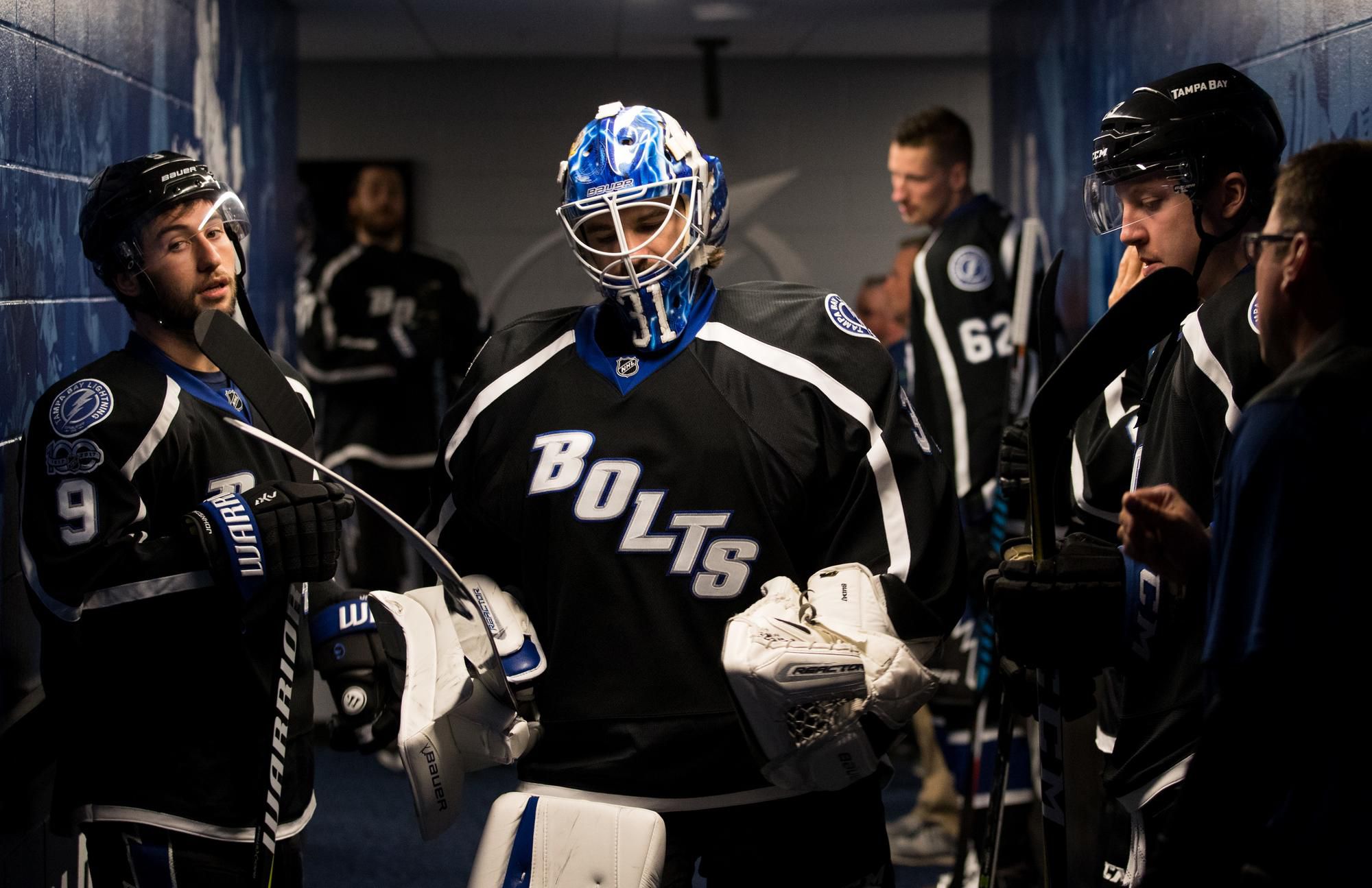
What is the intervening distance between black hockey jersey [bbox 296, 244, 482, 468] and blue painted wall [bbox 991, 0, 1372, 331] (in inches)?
84.8

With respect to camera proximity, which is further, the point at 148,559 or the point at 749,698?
the point at 148,559

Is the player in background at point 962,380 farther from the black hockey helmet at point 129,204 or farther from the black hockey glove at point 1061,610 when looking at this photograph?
the black hockey helmet at point 129,204

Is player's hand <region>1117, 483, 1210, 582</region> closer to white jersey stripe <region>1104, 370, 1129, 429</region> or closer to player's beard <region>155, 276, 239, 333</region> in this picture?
white jersey stripe <region>1104, 370, 1129, 429</region>

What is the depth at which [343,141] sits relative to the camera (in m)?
6.20

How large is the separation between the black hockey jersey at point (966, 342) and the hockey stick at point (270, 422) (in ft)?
6.23

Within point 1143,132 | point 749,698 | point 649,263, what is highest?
point 1143,132

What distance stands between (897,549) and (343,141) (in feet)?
16.8

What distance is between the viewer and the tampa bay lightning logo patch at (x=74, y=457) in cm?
191

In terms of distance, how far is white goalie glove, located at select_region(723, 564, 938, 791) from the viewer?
1.46 metres

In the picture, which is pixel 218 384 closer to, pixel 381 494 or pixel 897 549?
pixel 897 549

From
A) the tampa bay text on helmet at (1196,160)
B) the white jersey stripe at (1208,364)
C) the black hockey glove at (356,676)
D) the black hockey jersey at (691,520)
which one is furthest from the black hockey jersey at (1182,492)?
the black hockey glove at (356,676)

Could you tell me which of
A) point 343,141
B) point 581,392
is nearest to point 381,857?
point 581,392

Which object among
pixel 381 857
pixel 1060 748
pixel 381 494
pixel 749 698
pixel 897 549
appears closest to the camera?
pixel 749 698

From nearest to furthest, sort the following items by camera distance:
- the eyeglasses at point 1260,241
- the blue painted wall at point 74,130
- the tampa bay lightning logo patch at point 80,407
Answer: the eyeglasses at point 1260,241 < the tampa bay lightning logo patch at point 80,407 < the blue painted wall at point 74,130
